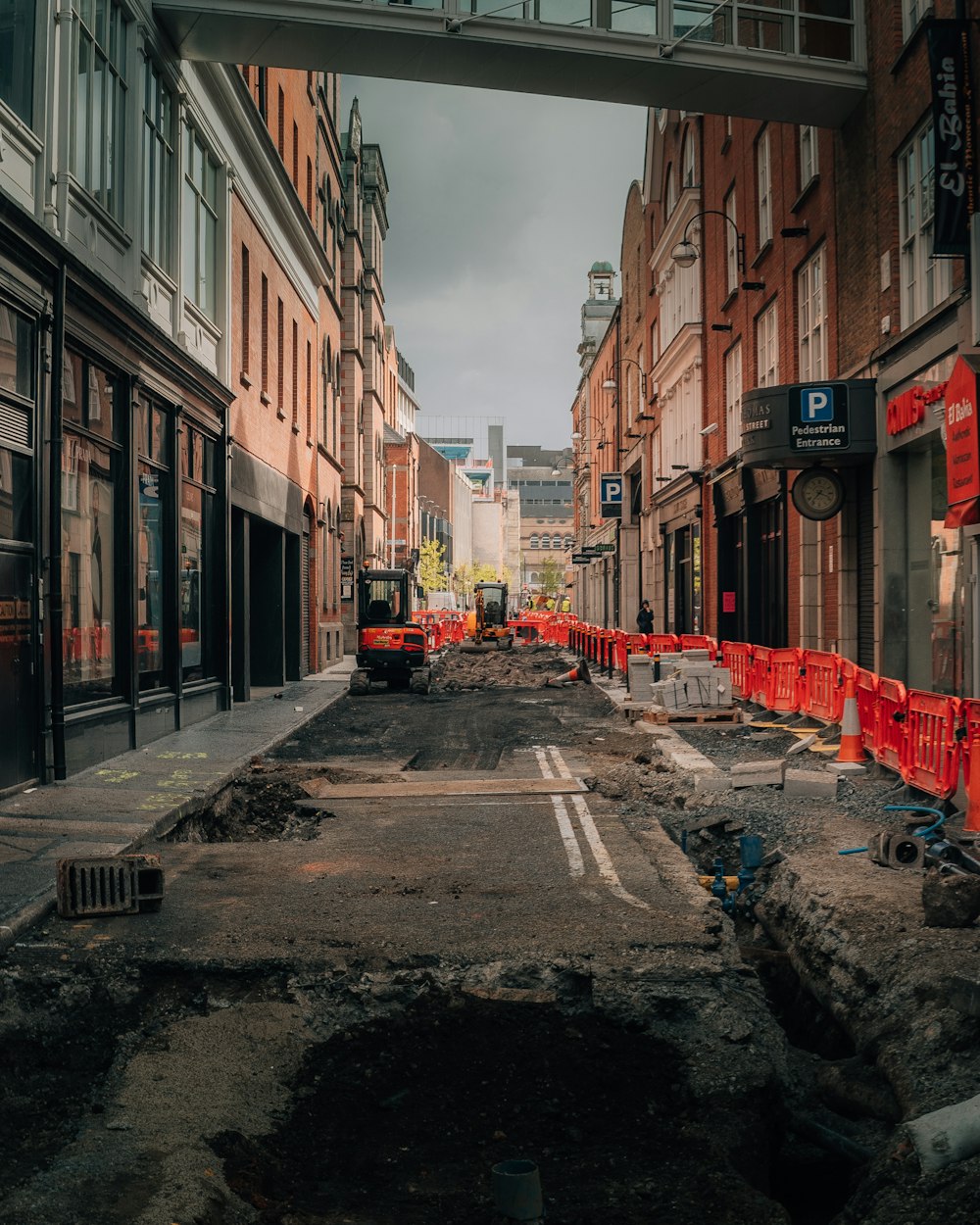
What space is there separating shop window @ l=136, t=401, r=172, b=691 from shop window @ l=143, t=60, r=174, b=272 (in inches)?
89.5

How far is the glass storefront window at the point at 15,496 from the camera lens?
10297 millimetres

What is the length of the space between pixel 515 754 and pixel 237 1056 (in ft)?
32.8

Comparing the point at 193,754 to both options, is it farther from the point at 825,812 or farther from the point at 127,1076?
the point at 127,1076

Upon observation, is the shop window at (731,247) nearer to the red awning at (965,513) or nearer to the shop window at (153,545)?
the red awning at (965,513)

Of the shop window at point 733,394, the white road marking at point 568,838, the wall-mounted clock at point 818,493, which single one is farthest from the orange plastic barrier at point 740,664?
the white road marking at point 568,838

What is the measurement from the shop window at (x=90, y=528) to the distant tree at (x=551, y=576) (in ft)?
479

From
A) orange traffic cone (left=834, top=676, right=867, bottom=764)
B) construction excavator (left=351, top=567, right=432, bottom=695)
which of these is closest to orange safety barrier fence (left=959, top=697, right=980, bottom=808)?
orange traffic cone (left=834, top=676, right=867, bottom=764)

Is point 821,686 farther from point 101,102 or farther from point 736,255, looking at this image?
point 736,255

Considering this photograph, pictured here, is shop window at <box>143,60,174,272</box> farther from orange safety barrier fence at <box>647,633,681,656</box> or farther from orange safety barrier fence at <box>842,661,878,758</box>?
orange safety barrier fence at <box>647,633,681,656</box>


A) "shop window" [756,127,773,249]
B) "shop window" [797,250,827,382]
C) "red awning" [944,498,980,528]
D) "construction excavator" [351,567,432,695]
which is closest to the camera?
"red awning" [944,498,980,528]

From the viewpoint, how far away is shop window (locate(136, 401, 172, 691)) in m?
15.0

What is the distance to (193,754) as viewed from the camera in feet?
44.4

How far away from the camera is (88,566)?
42.9 feet

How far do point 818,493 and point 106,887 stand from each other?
566 inches
